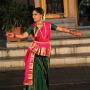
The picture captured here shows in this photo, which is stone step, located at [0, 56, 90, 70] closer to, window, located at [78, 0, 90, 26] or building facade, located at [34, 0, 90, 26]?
building facade, located at [34, 0, 90, 26]

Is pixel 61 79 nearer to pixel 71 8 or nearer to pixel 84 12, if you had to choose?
pixel 71 8

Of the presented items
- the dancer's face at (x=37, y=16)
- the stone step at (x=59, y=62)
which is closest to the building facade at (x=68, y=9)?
the stone step at (x=59, y=62)

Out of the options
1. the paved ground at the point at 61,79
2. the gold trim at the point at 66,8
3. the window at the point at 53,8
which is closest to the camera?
the paved ground at the point at 61,79

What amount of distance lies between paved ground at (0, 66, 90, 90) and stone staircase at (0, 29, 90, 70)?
33 cm

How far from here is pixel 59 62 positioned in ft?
42.9

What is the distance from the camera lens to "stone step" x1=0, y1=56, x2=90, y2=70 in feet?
42.7

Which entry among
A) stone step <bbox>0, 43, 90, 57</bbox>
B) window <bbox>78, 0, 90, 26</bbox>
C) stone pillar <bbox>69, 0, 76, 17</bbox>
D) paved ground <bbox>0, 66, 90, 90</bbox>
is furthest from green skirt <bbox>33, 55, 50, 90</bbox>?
window <bbox>78, 0, 90, 26</bbox>

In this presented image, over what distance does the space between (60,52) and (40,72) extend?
5.62 metres

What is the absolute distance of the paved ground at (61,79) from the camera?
10.6m

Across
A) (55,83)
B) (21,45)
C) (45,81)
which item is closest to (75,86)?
(55,83)

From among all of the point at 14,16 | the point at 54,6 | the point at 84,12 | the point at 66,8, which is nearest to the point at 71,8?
the point at 66,8

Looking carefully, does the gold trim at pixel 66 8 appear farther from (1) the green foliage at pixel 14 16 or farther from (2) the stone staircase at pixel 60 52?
(1) the green foliage at pixel 14 16

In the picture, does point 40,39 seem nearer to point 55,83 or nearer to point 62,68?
point 55,83

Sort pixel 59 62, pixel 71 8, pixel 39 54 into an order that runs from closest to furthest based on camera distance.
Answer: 1. pixel 39 54
2. pixel 59 62
3. pixel 71 8
